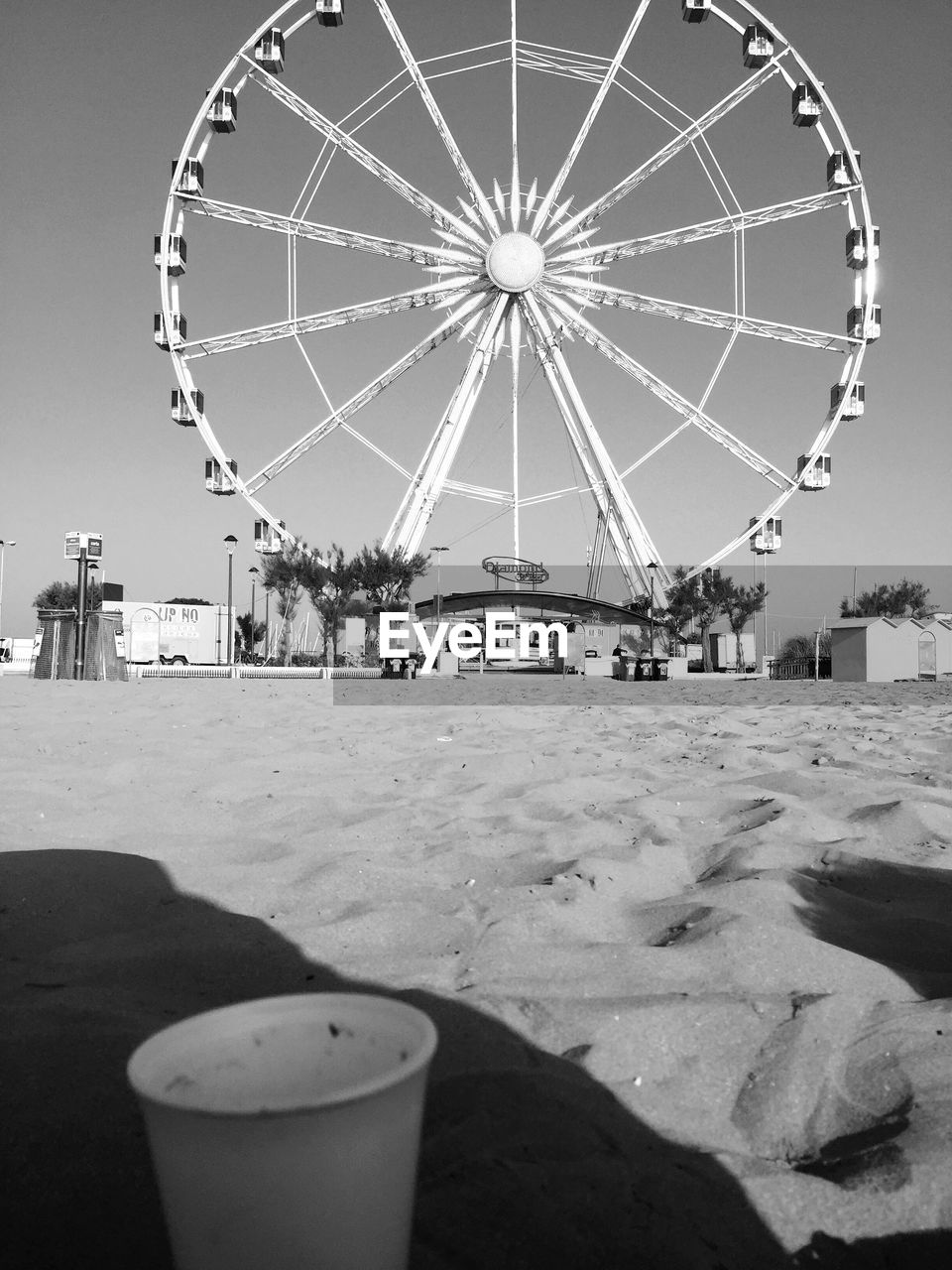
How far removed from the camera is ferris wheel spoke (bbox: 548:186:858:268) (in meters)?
26.0

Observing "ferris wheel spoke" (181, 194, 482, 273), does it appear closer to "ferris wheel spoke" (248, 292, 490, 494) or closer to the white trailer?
"ferris wheel spoke" (248, 292, 490, 494)

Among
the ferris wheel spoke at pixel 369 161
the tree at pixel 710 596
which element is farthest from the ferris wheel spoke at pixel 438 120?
the tree at pixel 710 596

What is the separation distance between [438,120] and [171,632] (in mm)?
20070

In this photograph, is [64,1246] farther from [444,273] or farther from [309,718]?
[444,273]

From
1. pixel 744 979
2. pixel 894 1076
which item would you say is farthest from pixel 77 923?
pixel 894 1076

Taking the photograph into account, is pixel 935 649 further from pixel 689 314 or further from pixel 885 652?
pixel 689 314

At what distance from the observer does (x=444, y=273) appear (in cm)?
2731

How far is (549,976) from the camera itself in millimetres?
2340

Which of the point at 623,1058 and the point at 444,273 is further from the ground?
the point at 444,273

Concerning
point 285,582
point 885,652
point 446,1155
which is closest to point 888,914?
point 446,1155

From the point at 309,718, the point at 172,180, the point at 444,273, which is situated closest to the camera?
the point at 309,718

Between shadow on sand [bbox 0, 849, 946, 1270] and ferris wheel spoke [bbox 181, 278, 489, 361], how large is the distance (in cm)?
2463

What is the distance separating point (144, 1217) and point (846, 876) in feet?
8.16

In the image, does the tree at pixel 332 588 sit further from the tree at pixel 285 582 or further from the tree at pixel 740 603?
the tree at pixel 740 603
